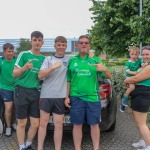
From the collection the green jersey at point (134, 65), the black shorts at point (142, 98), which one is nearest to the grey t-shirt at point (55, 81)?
the black shorts at point (142, 98)

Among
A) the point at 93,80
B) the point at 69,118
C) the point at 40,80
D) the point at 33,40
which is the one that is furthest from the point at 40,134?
the point at 33,40

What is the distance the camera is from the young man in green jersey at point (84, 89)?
4.27 meters

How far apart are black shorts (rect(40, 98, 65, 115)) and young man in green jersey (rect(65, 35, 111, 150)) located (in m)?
0.10

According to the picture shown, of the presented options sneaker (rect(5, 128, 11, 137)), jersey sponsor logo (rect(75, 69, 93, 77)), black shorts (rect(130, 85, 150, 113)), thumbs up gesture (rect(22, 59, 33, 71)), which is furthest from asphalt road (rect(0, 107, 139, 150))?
thumbs up gesture (rect(22, 59, 33, 71))

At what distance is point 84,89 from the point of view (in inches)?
168

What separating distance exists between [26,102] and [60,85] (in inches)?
23.5

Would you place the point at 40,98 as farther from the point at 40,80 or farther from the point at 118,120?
the point at 118,120

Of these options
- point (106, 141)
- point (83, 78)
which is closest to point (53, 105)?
point (83, 78)

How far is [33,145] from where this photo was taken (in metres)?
5.09

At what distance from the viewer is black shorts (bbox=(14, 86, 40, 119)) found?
4.46m

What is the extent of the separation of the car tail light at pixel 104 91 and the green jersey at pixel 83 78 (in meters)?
0.47

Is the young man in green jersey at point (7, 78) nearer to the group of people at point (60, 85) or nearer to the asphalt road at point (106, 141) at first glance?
the asphalt road at point (106, 141)

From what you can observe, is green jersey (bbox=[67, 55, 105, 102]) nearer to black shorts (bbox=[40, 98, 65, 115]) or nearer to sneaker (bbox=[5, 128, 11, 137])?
black shorts (bbox=[40, 98, 65, 115])

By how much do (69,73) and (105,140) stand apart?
1742 mm
